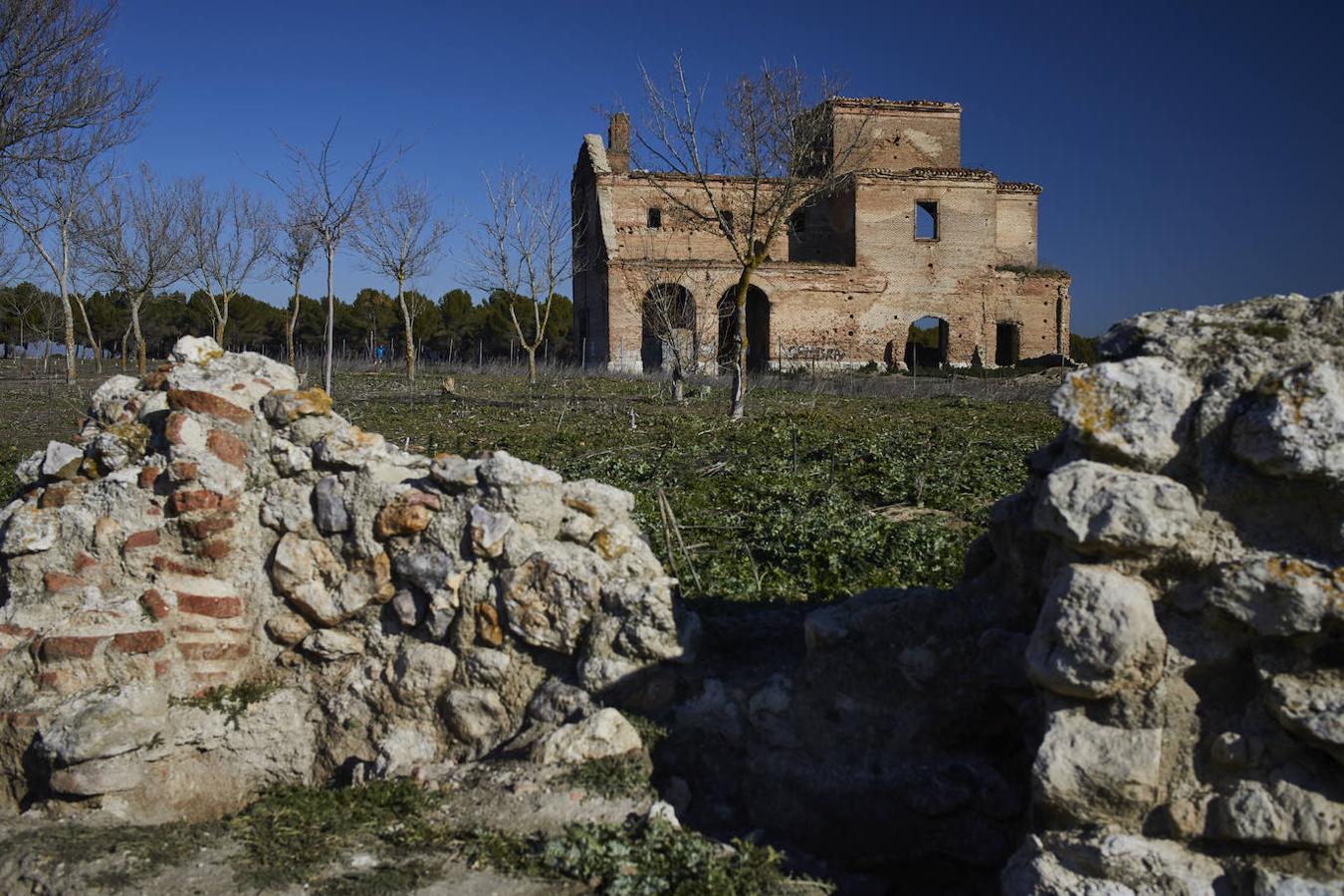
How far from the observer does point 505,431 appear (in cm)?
1181

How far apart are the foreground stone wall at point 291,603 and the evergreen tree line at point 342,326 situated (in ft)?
147

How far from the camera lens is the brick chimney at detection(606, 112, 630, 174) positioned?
31422mm

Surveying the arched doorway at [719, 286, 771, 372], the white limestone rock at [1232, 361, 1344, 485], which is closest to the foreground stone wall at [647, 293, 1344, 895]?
the white limestone rock at [1232, 361, 1344, 485]

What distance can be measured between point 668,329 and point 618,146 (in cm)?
1626

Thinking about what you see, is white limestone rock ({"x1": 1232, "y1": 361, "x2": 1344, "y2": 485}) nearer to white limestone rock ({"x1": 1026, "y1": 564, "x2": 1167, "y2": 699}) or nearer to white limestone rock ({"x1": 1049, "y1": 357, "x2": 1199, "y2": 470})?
white limestone rock ({"x1": 1049, "y1": 357, "x2": 1199, "y2": 470})

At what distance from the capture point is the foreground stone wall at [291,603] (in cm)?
370

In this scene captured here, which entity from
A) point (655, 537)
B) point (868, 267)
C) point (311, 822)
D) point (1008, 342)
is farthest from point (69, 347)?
point (1008, 342)

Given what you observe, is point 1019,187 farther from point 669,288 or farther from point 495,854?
point 495,854

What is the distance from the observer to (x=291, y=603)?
13.3 ft

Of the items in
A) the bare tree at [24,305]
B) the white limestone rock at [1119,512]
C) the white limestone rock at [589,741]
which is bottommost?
the white limestone rock at [589,741]

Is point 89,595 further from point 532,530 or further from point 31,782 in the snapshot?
point 532,530

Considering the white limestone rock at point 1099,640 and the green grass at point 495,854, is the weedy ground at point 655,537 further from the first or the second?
the white limestone rock at point 1099,640

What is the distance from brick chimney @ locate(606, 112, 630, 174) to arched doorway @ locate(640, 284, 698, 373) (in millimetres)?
4990

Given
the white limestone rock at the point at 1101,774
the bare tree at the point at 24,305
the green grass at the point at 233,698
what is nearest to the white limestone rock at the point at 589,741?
the green grass at the point at 233,698
